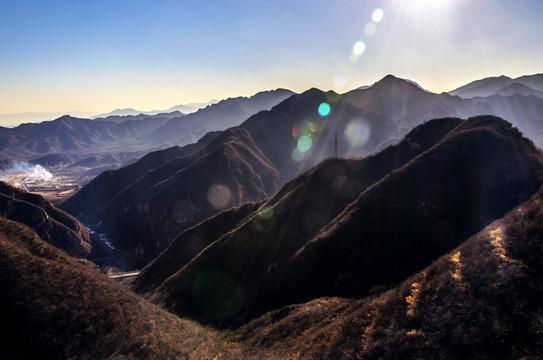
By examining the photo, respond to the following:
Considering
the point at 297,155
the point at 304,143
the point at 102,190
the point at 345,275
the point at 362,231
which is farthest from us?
the point at 304,143

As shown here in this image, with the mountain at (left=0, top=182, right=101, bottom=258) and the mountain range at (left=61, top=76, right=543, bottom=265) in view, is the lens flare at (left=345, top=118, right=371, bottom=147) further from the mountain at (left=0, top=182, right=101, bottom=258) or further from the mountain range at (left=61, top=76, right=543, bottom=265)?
the mountain at (left=0, top=182, right=101, bottom=258)

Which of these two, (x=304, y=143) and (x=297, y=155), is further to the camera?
(x=304, y=143)

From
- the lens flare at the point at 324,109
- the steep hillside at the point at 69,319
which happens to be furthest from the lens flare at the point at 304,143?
the steep hillside at the point at 69,319

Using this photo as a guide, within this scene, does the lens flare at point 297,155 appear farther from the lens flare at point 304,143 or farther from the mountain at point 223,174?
the lens flare at point 304,143

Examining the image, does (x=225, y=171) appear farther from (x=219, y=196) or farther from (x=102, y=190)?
(x=102, y=190)

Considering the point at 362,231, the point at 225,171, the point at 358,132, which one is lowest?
the point at 362,231

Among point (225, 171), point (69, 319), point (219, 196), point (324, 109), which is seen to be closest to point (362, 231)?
point (69, 319)
